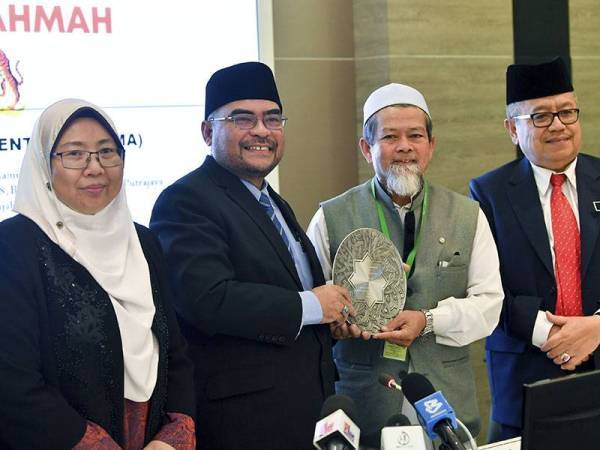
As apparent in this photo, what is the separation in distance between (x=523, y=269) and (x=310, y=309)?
0.96m

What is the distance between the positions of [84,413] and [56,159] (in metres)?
0.67

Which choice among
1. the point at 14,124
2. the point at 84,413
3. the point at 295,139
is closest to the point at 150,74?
the point at 14,124

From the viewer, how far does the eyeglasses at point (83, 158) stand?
2459 millimetres

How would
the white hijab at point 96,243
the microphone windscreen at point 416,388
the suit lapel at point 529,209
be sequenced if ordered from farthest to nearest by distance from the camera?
the suit lapel at point 529,209 → the white hijab at point 96,243 → the microphone windscreen at point 416,388

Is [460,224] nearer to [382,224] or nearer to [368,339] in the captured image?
[382,224]


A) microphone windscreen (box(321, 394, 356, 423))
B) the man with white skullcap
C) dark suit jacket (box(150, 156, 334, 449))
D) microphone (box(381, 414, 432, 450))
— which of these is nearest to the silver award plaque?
the man with white skullcap

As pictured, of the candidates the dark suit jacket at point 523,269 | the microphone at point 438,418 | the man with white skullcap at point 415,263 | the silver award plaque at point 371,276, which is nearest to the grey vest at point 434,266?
the man with white skullcap at point 415,263

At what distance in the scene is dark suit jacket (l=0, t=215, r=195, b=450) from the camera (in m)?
2.24

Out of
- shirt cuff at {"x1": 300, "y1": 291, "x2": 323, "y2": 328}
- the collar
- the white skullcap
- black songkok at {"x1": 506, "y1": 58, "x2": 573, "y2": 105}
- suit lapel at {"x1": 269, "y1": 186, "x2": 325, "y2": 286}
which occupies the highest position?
black songkok at {"x1": 506, "y1": 58, "x2": 573, "y2": 105}

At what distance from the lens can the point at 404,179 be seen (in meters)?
3.08

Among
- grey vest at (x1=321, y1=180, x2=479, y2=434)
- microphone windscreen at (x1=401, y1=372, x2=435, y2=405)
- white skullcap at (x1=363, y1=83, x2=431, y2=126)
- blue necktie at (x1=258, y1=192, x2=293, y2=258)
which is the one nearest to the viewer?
microphone windscreen at (x1=401, y1=372, x2=435, y2=405)

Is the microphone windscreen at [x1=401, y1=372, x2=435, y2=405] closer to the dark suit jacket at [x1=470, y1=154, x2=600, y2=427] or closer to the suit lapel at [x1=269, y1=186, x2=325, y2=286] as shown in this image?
the suit lapel at [x1=269, y1=186, x2=325, y2=286]

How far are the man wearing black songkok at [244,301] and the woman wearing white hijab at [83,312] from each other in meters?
0.13

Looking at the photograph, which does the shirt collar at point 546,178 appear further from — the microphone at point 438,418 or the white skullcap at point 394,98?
the microphone at point 438,418
